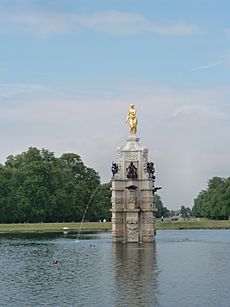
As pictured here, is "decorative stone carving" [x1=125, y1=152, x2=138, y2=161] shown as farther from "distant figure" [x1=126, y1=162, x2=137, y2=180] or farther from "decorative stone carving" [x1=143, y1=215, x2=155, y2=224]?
"decorative stone carving" [x1=143, y1=215, x2=155, y2=224]

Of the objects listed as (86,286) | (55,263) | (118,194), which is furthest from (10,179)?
(86,286)

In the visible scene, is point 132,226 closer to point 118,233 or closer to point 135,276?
point 118,233

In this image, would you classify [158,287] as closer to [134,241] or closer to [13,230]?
[134,241]

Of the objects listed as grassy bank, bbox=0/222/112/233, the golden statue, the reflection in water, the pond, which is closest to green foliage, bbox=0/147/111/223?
grassy bank, bbox=0/222/112/233

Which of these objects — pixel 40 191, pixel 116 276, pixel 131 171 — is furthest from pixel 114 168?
pixel 40 191

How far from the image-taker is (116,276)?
39.9 m

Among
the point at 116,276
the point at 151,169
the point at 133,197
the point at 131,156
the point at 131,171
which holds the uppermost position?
the point at 131,156

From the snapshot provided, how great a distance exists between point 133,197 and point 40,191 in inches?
2332

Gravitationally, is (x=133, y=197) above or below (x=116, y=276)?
above

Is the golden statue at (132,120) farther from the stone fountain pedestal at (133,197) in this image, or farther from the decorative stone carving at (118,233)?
the decorative stone carving at (118,233)

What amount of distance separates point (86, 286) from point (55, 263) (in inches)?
526

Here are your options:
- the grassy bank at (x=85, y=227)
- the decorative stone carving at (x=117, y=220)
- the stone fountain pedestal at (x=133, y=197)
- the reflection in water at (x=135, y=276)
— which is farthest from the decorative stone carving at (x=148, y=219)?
the grassy bank at (x=85, y=227)

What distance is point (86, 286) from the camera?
36.5 metres

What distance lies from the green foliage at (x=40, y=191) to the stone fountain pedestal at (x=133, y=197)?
185 ft
